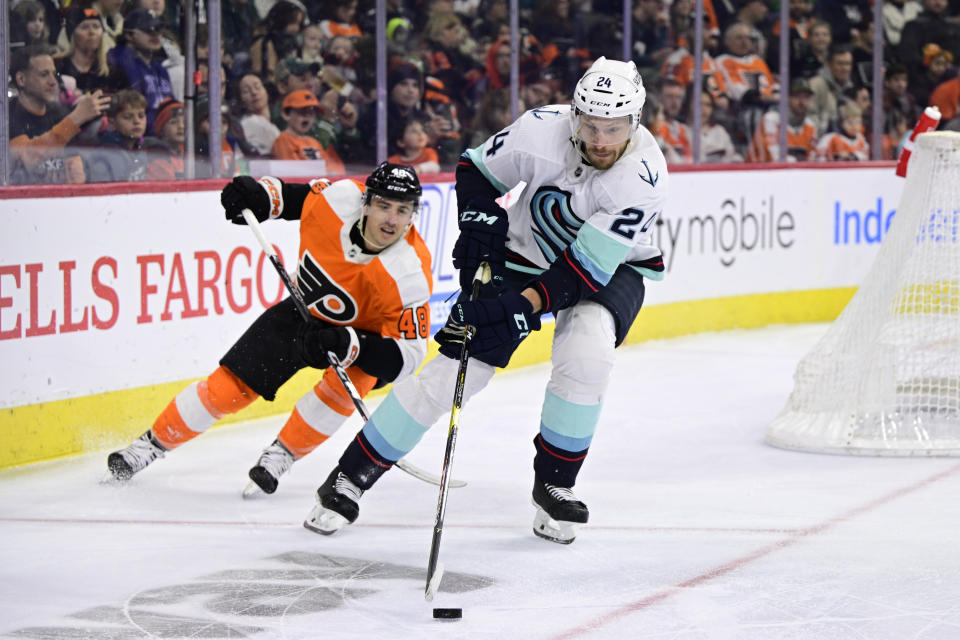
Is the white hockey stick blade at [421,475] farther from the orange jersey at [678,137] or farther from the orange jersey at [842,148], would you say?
the orange jersey at [842,148]

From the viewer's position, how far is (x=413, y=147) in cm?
592

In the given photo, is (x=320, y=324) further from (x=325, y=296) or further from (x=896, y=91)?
(x=896, y=91)

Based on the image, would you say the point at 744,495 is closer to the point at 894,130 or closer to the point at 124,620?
the point at 124,620

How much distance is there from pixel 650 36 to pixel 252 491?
4307mm

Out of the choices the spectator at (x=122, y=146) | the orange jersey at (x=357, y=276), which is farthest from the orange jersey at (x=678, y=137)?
the orange jersey at (x=357, y=276)

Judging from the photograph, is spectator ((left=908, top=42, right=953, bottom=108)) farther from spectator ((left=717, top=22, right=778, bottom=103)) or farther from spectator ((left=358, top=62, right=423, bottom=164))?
spectator ((left=358, top=62, right=423, bottom=164))

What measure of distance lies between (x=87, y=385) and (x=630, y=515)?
169 centimetres

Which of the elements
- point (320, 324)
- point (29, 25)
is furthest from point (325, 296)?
point (29, 25)

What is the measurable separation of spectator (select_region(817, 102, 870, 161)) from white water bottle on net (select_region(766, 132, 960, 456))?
328cm

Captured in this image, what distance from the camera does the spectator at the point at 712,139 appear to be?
7.41m

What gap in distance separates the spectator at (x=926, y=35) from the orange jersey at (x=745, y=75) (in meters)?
1.04

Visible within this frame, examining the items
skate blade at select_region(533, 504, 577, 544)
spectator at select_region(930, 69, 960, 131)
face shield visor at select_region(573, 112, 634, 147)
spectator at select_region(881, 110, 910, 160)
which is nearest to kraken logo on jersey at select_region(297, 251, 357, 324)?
skate blade at select_region(533, 504, 577, 544)

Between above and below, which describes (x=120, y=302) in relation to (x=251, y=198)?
below

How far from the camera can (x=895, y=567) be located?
2938 mm
